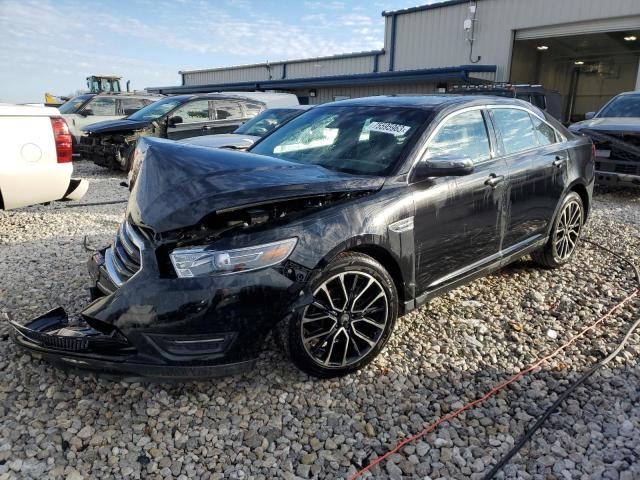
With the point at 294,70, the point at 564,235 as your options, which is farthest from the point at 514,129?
the point at 294,70

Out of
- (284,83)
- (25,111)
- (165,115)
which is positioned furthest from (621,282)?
(284,83)

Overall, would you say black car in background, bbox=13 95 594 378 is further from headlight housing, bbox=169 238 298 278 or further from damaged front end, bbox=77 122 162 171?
damaged front end, bbox=77 122 162 171

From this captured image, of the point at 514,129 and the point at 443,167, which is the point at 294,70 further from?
the point at 443,167

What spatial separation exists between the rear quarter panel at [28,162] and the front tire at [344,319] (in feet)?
13.0

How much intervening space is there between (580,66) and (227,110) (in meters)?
21.1

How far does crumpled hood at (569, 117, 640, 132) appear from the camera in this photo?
782 centimetres

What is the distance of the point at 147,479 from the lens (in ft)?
7.06

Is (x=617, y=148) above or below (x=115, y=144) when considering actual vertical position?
above

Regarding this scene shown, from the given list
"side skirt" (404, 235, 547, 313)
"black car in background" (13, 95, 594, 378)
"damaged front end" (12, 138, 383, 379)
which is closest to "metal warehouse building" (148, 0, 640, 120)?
"side skirt" (404, 235, 547, 313)

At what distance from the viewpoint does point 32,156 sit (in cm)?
506

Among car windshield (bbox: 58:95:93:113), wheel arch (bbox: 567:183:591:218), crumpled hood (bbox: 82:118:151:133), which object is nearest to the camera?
wheel arch (bbox: 567:183:591:218)

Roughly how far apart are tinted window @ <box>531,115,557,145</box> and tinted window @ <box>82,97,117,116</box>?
38.0 feet

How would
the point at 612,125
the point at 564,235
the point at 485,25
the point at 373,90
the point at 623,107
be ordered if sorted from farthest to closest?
the point at 373,90 → the point at 485,25 → the point at 623,107 → the point at 612,125 → the point at 564,235

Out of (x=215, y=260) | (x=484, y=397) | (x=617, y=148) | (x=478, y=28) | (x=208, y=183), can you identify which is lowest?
(x=484, y=397)
